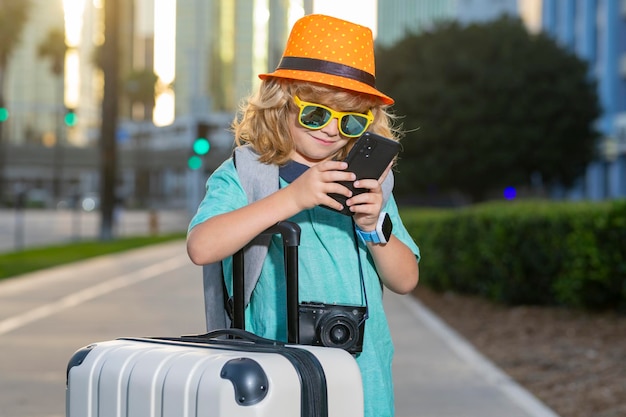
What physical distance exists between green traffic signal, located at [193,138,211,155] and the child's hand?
2179 cm

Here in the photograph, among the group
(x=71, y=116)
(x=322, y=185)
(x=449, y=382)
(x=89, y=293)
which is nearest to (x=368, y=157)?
(x=322, y=185)

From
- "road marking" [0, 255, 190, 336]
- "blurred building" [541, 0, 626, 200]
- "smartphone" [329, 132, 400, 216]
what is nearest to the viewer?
"smartphone" [329, 132, 400, 216]

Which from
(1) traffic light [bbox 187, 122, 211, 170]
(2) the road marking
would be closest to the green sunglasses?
(2) the road marking

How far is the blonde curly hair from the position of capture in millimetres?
3137

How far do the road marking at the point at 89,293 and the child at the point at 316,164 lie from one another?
836cm

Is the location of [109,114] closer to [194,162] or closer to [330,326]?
[194,162]

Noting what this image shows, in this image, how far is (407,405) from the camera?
7.40 m

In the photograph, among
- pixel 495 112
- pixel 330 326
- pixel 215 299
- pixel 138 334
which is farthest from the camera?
pixel 495 112

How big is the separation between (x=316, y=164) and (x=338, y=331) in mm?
434

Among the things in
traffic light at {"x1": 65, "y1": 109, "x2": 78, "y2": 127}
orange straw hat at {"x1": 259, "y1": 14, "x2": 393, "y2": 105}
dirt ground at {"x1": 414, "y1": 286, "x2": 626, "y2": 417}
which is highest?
traffic light at {"x1": 65, "y1": 109, "x2": 78, "y2": 127}

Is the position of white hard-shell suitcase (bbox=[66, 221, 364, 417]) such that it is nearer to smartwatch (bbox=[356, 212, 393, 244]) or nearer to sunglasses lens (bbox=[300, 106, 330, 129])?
smartwatch (bbox=[356, 212, 393, 244])

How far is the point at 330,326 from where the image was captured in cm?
293

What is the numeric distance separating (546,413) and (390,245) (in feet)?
14.8

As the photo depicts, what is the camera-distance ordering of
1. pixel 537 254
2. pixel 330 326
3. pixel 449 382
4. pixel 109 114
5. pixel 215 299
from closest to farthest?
pixel 330 326 < pixel 215 299 < pixel 449 382 < pixel 537 254 < pixel 109 114
